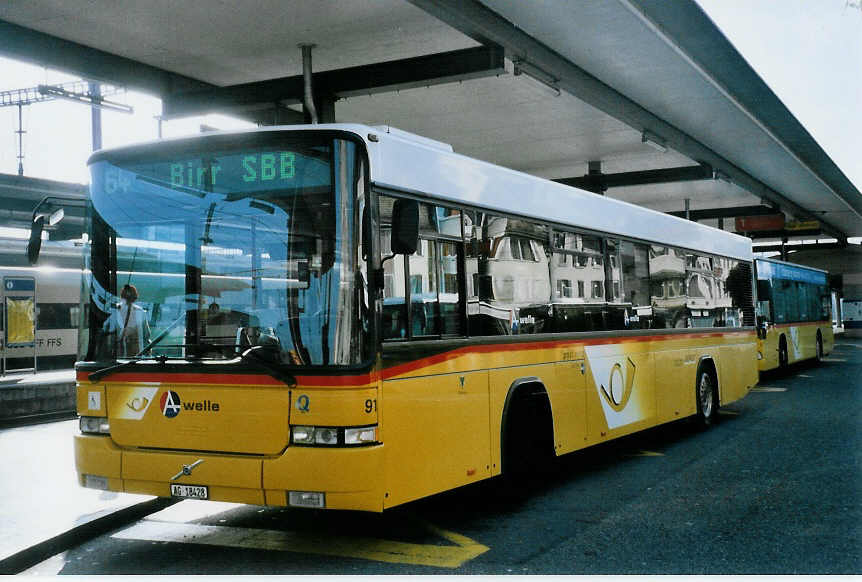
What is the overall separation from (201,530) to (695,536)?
12.7ft

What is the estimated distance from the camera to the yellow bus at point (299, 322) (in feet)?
19.7

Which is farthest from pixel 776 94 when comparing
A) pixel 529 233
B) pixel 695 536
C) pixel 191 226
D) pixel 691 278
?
pixel 191 226

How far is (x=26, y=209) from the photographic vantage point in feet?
98.7

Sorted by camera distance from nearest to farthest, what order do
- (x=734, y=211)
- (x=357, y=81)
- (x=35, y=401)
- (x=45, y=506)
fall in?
(x=45, y=506)
(x=357, y=81)
(x=35, y=401)
(x=734, y=211)

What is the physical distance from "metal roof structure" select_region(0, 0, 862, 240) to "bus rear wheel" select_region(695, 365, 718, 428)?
16.5 ft

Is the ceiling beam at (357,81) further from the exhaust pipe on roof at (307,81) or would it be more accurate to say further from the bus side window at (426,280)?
the bus side window at (426,280)

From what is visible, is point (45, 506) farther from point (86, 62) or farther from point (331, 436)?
point (86, 62)

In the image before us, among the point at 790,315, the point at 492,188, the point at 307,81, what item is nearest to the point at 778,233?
the point at 790,315

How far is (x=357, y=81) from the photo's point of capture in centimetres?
1476

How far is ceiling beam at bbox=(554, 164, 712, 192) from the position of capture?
24516mm

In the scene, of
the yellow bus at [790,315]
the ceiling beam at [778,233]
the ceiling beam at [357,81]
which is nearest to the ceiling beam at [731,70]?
the ceiling beam at [357,81]

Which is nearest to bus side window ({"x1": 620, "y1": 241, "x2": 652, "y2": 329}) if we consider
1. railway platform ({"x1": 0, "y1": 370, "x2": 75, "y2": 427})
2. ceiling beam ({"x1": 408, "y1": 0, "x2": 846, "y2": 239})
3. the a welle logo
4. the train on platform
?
ceiling beam ({"x1": 408, "y1": 0, "x2": 846, "y2": 239})

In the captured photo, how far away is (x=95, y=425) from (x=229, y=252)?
1.78 meters

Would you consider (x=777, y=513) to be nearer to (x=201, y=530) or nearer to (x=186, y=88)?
(x=201, y=530)
